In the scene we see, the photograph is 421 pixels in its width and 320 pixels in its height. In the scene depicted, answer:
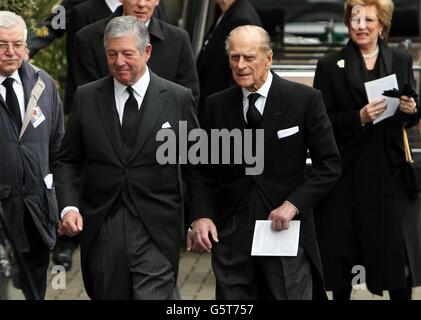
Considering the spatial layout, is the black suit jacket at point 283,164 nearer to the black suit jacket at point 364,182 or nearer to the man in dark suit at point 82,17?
the black suit jacket at point 364,182

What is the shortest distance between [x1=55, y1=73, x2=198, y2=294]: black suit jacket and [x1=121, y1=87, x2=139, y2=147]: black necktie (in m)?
0.04

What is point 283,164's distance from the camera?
7773mm

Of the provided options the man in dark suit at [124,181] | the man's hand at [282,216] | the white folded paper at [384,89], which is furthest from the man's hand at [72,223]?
the white folded paper at [384,89]

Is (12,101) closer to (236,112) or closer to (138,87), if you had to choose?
(138,87)

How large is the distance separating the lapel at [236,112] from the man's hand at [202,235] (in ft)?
1.61

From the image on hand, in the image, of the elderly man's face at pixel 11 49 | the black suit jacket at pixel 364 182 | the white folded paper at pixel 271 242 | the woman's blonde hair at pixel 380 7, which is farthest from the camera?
the black suit jacket at pixel 364 182

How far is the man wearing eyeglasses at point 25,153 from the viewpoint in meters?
8.48

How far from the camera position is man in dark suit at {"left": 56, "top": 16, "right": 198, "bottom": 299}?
7.75 meters

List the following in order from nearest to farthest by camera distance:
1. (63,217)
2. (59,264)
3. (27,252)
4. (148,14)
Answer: (63,217) < (27,252) < (148,14) < (59,264)

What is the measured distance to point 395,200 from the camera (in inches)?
365

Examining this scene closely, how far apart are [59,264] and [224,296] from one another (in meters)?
3.80
